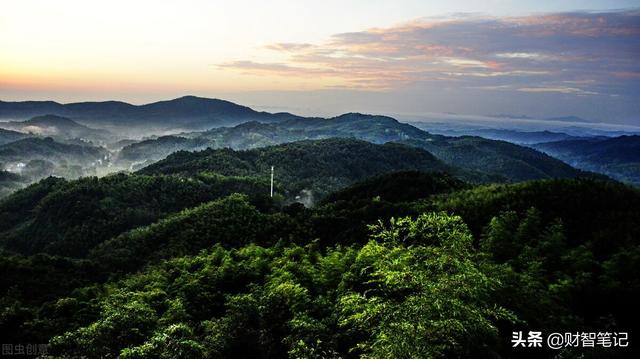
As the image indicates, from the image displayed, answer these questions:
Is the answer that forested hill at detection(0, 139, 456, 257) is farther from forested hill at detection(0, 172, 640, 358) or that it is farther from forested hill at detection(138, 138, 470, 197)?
forested hill at detection(0, 172, 640, 358)

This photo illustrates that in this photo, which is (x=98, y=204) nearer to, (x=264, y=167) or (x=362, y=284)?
(x=264, y=167)

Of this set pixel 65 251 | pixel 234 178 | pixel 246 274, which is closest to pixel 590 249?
pixel 246 274

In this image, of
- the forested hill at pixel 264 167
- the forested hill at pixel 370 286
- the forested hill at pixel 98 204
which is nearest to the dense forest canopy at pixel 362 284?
the forested hill at pixel 370 286

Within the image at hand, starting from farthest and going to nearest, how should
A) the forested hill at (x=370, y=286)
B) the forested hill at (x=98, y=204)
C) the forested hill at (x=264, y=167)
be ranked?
the forested hill at (x=264, y=167), the forested hill at (x=98, y=204), the forested hill at (x=370, y=286)

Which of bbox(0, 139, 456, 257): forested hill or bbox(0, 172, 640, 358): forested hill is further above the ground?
bbox(0, 172, 640, 358): forested hill

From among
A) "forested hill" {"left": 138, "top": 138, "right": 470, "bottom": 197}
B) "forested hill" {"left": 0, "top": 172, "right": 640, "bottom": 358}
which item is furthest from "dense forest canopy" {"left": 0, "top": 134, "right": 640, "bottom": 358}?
"forested hill" {"left": 138, "top": 138, "right": 470, "bottom": 197}

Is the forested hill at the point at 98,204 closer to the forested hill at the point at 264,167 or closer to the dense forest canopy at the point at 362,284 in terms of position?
the forested hill at the point at 264,167

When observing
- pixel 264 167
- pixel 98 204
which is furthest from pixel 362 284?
pixel 264 167

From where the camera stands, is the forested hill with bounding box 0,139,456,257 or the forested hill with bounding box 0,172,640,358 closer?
the forested hill with bounding box 0,172,640,358

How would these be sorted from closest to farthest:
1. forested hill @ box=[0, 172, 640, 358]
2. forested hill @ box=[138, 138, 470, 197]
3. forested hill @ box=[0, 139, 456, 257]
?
forested hill @ box=[0, 172, 640, 358]
forested hill @ box=[0, 139, 456, 257]
forested hill @ box=[138, 138, 470, 197]

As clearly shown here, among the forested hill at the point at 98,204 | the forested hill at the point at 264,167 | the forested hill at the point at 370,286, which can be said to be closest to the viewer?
the forested hill at the point at 370,286

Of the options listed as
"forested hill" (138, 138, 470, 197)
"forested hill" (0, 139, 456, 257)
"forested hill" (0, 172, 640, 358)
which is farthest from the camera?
"forested hill" (138, 138, 470, 197)

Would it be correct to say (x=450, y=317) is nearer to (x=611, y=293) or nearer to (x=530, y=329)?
(x=530, y=329)
